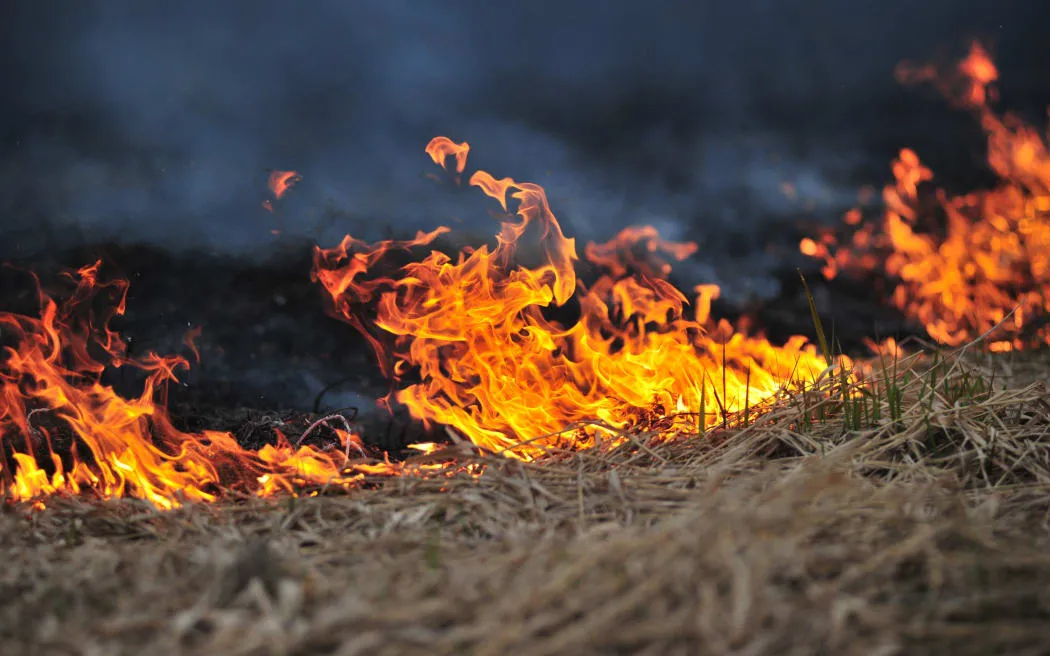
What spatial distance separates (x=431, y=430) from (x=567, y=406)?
75 cm

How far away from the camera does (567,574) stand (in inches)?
53.4

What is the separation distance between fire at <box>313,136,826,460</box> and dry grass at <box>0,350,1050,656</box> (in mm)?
934

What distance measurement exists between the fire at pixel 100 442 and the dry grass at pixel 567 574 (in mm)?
411

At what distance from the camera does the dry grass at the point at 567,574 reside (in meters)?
1.27

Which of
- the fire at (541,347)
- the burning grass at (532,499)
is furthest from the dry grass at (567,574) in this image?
the fire at (541,347)

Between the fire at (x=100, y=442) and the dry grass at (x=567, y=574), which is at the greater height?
the fire at (x=100, y=442)

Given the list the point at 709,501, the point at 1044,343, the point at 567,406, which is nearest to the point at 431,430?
the point at 567,406

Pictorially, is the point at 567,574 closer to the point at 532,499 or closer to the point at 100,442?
the point at 532,499

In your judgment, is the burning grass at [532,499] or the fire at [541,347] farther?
the fire at [541,347]

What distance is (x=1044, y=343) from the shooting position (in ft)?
20.3

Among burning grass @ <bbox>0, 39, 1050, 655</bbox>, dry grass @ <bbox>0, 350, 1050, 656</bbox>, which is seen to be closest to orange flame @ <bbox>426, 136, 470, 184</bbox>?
burning grass @ <bbox>0, 39, 1050, 655</bbox>

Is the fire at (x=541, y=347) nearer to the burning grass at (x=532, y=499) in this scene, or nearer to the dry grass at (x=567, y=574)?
the burning grass at (x=532, y=499)

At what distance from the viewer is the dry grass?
4.17 feet

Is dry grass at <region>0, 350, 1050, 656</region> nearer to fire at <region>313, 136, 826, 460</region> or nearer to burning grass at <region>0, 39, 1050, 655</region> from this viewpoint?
burning grass at <region>0, 39, 1050, 655</region>
